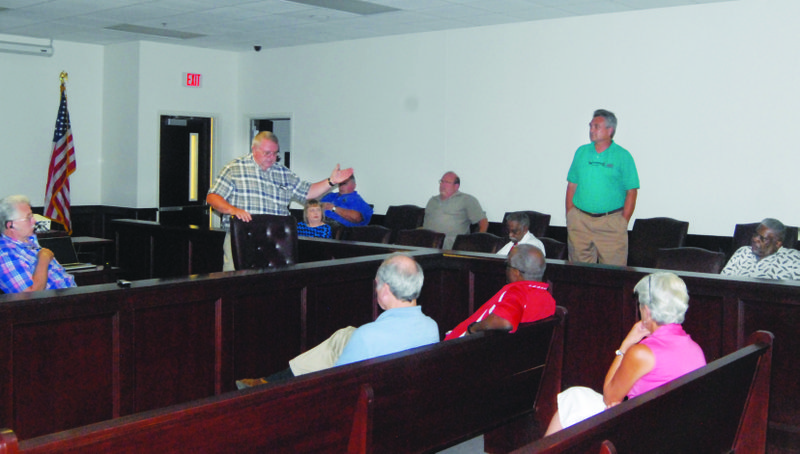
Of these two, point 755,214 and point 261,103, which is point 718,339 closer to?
point 755,214

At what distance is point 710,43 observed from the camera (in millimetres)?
7172

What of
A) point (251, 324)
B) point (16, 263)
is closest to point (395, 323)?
point (251, 324)

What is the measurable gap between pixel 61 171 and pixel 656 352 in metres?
8.75

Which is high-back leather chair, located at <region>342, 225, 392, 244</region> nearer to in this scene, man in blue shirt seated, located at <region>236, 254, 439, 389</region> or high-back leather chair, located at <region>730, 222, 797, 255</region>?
high-back leather chair, located at <region>730, 222, 797, 255</region>

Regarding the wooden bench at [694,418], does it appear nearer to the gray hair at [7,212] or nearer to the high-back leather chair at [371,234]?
the gray hair at [7,212]

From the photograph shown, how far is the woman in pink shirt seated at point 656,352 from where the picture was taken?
276 cm

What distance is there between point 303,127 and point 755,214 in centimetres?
578

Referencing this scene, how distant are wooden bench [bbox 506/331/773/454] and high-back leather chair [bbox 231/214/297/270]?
99.1 inches

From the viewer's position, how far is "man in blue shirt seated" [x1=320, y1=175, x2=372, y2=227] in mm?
7914

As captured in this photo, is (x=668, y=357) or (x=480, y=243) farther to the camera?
(x=480, y=243)

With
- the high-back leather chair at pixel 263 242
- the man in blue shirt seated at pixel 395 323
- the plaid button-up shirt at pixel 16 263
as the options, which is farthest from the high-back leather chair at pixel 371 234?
the man in blue shirt seated at pixel 395 323

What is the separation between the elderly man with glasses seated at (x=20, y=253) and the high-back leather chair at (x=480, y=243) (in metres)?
3.14

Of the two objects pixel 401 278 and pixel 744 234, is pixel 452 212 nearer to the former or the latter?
pixel 744 234

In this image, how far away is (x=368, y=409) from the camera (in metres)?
2.49
